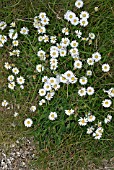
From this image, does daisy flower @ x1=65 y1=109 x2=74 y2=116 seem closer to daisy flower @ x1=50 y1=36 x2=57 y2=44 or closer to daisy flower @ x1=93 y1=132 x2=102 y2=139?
daisy flower @ x1=93 y1=132 x2=102 y2=139

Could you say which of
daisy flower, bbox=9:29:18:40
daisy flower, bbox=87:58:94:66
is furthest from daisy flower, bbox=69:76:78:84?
daisy flower, bbox=9:29:18:40

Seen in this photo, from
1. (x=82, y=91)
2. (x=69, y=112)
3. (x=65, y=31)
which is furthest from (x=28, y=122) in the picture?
(x=65, y=31)

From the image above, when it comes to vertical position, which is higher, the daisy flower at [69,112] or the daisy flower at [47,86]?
the daisy flower at [47,86]

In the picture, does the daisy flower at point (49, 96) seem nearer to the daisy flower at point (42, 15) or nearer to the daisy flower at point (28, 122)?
the daisy flower at point (28, 122)

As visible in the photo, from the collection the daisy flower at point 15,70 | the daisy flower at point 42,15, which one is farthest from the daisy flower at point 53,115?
the daisy flower at point 42,15

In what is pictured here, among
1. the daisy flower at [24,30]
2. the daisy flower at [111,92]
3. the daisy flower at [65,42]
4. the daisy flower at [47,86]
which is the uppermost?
the daisy flower at [24,30]

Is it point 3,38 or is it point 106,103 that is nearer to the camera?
point 106,103

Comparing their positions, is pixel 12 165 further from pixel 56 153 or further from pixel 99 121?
pixel 99 121

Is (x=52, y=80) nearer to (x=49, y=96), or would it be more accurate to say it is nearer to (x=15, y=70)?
(x=49, y=96)
